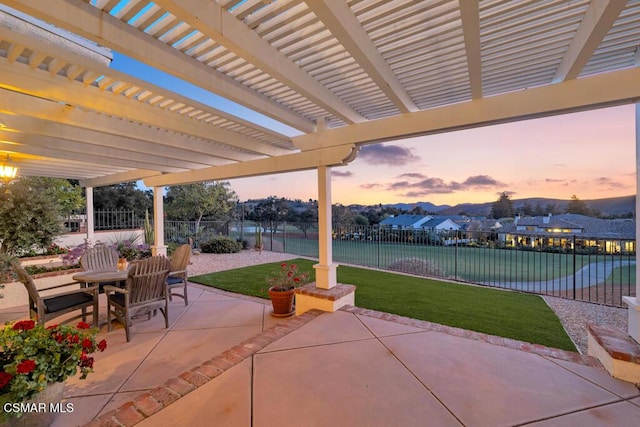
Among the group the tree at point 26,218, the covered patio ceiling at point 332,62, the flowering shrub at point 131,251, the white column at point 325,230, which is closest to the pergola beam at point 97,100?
the covered patio ceiling at point 332,62

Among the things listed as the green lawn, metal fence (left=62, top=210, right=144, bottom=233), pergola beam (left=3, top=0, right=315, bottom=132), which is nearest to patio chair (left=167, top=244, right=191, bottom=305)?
the green lawn

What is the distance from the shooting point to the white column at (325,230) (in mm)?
3904

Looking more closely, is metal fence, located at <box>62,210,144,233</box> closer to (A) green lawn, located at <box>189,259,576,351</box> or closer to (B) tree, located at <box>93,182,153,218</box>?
(B) tree, located at <box>93,182,153,218</box>

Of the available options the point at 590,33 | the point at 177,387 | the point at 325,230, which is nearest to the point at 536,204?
the point at 325,230

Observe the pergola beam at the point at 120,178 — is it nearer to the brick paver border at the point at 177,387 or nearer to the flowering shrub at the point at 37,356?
the flowering shrub at the point at 37,356

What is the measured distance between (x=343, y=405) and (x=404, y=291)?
13.6 ft

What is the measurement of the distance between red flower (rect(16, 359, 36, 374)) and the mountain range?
696cm

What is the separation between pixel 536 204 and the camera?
9.72 metres

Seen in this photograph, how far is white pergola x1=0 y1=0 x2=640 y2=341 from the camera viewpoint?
1716 mm

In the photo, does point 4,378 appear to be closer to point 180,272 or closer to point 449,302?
point 180,272

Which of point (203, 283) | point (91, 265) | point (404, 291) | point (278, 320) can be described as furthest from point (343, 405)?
point (203, 283)

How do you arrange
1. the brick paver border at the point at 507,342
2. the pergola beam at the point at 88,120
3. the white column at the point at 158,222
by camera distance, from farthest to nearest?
the white column at the point at 158,222 < the pergola beam at the point at 88,120 < the brick paver border at the point at 507,342

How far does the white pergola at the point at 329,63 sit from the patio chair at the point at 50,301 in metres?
1.83

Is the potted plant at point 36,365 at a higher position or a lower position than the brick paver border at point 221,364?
higher
